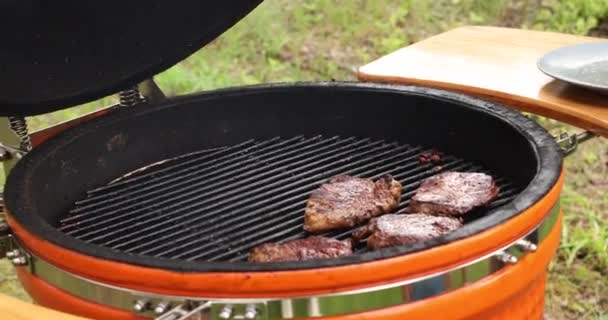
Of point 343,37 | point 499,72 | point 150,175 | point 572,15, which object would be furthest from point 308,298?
point 572,15

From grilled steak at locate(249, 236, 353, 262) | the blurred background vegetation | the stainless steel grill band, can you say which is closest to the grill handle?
the stainless steel grill band

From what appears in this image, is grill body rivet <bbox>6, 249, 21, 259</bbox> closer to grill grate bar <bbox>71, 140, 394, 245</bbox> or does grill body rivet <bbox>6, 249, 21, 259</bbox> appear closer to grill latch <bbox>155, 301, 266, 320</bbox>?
grill grate bar <bbox>71, 140, 394, 245</bbox>

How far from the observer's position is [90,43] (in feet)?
7.76

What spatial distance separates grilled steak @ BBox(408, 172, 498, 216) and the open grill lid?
79cm

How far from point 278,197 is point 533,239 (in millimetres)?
687

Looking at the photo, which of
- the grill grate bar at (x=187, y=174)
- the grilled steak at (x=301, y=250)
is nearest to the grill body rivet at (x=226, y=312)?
the grilled steak at (x=301, y=250)

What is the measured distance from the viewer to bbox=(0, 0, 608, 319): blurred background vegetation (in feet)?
15.9

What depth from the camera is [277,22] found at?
228 inches

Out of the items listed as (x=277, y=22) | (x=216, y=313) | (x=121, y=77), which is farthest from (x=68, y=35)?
(x=277, y=22)

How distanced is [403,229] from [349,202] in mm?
215

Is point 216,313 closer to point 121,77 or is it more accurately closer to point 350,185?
point 350,185

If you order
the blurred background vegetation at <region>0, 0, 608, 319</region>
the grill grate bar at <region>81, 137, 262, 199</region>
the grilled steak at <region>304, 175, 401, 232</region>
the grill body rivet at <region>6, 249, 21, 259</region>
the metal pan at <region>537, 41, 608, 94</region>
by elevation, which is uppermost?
the metal pan at <region>537, 41, 608, 94</region>

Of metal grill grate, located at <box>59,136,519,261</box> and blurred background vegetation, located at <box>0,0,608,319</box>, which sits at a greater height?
metal grill grate, located at <box>59,136,519,261</box>

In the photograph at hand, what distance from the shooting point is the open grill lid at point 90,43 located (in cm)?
219
